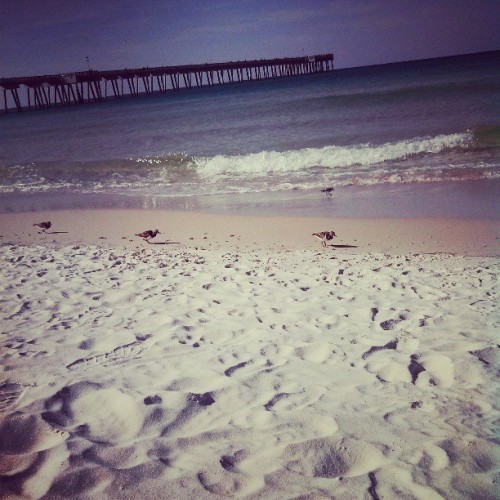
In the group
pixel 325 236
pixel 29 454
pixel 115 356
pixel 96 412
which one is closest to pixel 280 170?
pixel 325 236

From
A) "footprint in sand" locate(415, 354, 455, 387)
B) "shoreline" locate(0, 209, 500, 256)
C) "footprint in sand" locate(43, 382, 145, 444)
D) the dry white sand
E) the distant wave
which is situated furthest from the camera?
the distant wave

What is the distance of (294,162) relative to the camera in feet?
45.1

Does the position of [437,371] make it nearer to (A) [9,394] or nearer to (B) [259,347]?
(B) [259,347]

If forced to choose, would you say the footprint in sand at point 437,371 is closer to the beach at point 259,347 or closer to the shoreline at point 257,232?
the beach at point 259,347

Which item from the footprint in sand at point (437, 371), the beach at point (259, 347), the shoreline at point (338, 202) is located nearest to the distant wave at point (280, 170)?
the shoreline at point (338, 202)

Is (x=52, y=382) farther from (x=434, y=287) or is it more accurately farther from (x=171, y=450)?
(x=434, y=287)

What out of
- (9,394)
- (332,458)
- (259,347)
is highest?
(9,394)

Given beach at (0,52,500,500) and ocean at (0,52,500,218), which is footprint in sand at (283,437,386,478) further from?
ocean at (0,52,500,218)

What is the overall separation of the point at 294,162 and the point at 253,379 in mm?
11416

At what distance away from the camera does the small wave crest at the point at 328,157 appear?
12914 mm

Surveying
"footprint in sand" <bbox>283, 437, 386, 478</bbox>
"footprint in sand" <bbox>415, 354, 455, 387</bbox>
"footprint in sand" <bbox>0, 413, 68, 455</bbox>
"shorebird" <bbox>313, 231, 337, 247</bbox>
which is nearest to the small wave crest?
"shorebird" <bbox>313, 231, 337, 247</bbox>

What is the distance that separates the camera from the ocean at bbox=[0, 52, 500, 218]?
889 cm

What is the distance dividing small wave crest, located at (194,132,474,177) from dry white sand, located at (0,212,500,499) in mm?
7854

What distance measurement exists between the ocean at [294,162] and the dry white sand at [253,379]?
138 inches
